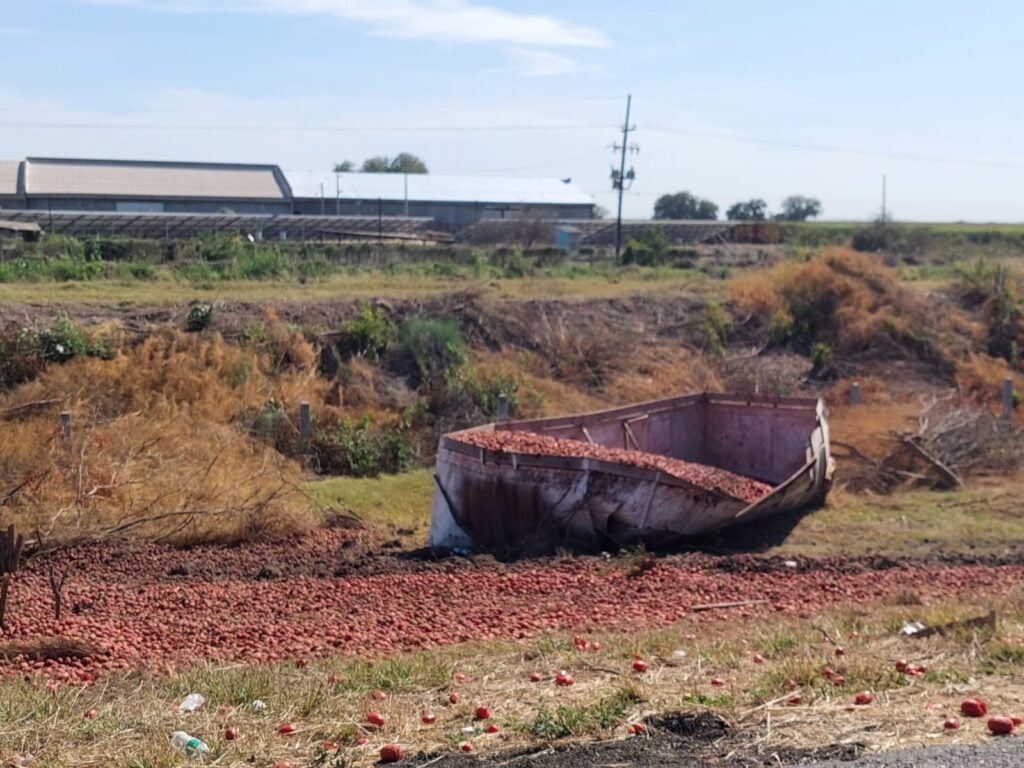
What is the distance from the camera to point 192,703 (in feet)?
23.4

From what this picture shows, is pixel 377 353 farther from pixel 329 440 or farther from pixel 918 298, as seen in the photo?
pixel 918 298

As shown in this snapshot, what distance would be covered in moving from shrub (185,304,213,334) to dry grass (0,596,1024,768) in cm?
1500

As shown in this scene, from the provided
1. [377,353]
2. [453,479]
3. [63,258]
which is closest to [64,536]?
[453,479]

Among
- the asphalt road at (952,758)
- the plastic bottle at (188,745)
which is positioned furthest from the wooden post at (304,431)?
the asphalt road at (952,758)

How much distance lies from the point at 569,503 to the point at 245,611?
4248 mm

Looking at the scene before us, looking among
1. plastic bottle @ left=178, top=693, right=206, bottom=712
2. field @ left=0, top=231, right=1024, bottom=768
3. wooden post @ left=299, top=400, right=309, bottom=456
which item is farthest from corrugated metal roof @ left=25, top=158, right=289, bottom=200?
plastic bottle @ left=178, top=693, right=206, bottom=712

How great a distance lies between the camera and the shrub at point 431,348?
926 inches

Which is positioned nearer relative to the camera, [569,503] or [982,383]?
[569,503]

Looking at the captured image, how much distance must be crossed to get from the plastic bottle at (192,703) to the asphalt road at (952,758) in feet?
11.0

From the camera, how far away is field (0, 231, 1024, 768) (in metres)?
6.63

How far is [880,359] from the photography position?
97.8 ft

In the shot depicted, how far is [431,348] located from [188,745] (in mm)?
18310

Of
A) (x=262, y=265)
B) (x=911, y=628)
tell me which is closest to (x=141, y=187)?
(x=262, y=265)

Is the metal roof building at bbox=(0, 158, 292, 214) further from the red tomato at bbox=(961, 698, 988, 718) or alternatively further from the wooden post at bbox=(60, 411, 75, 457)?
the red tomato at bbox=(961, 698, 988, 718)
